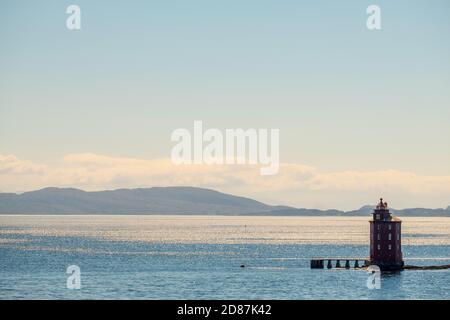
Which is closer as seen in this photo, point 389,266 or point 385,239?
point 385,239

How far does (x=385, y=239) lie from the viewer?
113 metres

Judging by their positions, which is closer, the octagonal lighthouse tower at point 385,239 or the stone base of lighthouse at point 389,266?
the octagonal lighthouse tower at point 385,239

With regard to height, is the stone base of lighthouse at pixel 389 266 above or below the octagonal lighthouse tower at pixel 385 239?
below

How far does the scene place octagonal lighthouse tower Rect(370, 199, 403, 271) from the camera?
370ft

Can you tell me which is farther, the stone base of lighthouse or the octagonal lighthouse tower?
the stone base of lighthouse

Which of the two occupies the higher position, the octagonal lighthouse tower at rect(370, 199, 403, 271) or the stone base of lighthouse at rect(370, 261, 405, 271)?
the octagonal lighthouse tower at rect(370, 199, 403, 271)

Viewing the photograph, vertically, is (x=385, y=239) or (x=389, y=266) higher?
(x=385, y=239)

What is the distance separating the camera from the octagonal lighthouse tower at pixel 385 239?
112625 millimetres
